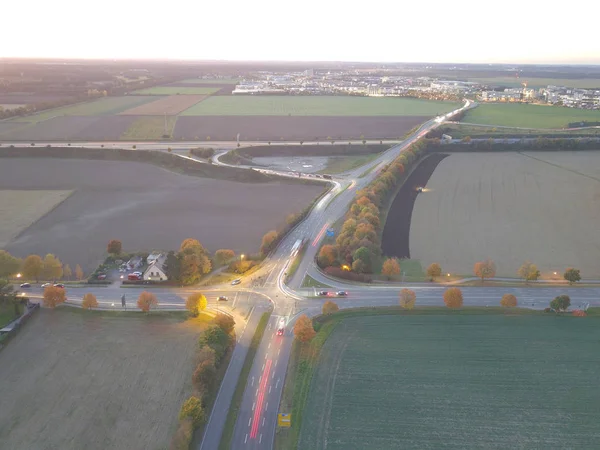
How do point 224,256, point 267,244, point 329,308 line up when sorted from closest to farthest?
point 329,308 → point 224,256 → point 267,244

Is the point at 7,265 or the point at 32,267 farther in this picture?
the point at 7,265

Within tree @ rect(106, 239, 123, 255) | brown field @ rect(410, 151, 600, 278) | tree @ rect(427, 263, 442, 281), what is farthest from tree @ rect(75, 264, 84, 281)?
brown field @ rect(410, 151, 600, 278)

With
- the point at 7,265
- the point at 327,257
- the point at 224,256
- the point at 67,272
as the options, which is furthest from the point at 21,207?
the point at 327,257

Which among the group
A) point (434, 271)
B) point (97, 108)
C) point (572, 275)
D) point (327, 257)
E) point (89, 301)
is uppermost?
point (97, 108)

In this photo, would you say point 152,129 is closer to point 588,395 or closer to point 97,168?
point 97,168

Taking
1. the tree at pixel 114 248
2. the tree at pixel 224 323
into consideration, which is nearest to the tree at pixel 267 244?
the tree at pixel 224 323

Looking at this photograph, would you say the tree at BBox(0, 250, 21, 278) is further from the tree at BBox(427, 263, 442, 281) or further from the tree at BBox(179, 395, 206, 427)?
the tree at BBox(427, 263, 442, 281)

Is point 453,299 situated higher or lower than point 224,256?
lower

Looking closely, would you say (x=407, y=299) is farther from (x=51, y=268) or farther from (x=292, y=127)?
(x=292, y=127)
